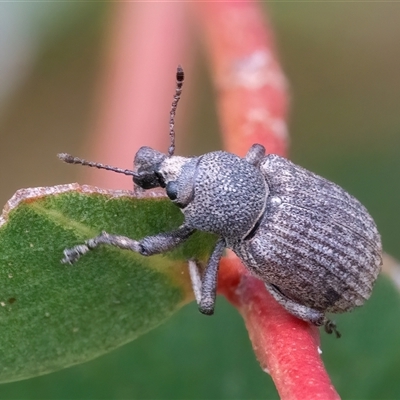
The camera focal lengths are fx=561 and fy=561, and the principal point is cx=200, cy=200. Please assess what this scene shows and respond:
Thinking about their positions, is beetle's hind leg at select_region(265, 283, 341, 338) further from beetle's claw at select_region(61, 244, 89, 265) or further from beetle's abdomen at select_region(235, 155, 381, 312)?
beetle's claw at select_region(61, 244, 89, 265)

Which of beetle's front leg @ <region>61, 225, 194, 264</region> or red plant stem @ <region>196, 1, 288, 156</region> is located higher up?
red plant stem @ <region>196, 1, 288, 156</region>

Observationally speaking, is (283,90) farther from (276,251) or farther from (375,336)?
(375,336)

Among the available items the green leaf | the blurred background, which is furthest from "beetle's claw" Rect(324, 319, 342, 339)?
the green leaf

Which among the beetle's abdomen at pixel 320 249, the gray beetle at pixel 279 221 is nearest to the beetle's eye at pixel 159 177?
the gray beetle at pixel 279 221

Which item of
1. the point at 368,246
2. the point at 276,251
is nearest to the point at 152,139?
the point at 276,251

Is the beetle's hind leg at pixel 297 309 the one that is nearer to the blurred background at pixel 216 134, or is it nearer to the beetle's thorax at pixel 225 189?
the blurred background at pixel 216 134

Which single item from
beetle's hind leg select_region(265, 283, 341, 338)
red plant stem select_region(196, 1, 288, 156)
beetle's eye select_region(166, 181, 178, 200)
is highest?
red plant stem select_region(196, 1, 288, 156)
